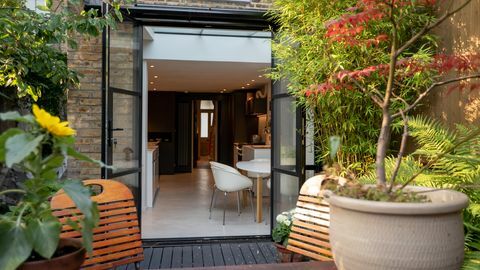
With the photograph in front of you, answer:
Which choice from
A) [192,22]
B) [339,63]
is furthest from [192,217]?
[339,63]

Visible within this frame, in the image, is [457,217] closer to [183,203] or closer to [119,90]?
[119,90]

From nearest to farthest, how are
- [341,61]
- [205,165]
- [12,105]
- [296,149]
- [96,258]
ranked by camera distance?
[96,258] → [341,61] → [296,149] → [12,105] → [205,165]

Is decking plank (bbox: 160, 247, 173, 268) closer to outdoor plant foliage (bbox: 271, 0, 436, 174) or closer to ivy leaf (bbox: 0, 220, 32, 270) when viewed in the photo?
outdoor plant foliage (bbox: 271, 0, 436, 174)

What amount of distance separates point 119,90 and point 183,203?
2975mm

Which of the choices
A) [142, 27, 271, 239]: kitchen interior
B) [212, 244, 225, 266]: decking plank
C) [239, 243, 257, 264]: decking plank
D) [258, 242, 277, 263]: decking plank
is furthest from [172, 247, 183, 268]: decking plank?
[258, 242, 277, 263]: decking plank

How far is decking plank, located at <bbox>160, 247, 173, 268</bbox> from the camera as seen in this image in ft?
10.9

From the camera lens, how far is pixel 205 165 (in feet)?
40.7

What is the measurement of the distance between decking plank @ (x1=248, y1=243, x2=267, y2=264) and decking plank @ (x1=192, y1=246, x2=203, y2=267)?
0.49 m

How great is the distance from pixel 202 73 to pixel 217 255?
169 inches

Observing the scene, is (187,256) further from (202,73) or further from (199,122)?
(199,122)

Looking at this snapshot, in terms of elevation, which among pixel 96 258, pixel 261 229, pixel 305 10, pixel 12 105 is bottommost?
pixel 261 229

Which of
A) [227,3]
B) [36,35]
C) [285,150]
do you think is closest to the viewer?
[36,35]

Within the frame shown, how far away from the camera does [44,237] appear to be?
93 cm

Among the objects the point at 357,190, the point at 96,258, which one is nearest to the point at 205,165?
the point at 96,258
